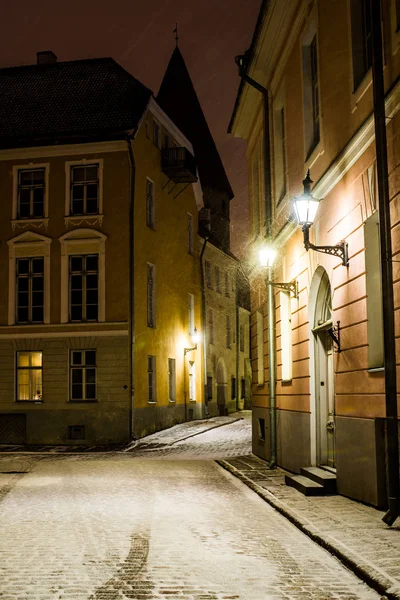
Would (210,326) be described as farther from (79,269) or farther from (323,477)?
(323,477)

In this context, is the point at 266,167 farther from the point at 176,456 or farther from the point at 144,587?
the point at 144,587

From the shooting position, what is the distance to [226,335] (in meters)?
45.2

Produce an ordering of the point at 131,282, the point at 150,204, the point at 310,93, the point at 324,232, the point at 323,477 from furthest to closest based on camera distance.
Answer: the point at 150,204 < the point at 131,282 < the point at 310,93 < the point at 324,232 < the point at 323,477

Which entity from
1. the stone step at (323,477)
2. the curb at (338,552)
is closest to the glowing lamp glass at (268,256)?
the stone step at (323,477)

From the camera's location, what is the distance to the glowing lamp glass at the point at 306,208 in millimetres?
11680

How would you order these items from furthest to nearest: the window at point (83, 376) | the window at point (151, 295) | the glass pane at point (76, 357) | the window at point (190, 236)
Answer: the window at point (190, 236)
the window at point (151, 295)
the glass pane at point (76, 357)
the window at point (83, 376)

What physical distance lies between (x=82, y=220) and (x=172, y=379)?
8111 millimetres

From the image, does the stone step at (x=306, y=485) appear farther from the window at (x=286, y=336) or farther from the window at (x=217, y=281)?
the window at (x=217, y=281)

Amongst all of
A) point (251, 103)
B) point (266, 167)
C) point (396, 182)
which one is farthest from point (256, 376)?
point (396, 182)

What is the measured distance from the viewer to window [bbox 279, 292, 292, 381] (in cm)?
1606

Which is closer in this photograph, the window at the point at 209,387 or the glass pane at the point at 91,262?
the glass pane at the point at 91,262

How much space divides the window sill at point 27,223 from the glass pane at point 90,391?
5625 mm

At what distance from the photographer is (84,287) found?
87.1ft

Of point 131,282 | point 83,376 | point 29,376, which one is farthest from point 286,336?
point 29,376
